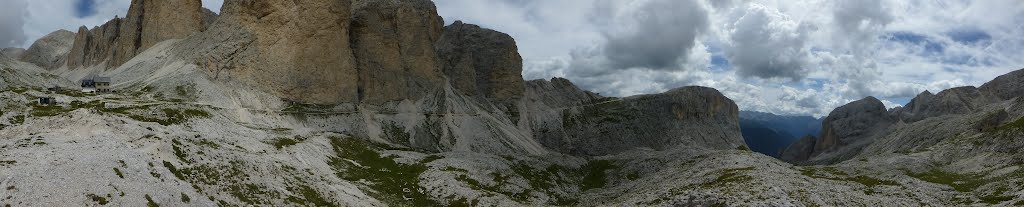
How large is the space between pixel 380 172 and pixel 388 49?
90.8m

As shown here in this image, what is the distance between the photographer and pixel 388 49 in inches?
7293

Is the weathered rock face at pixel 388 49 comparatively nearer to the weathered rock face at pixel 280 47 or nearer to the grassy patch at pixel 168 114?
the weathered rock face at pixel 280 47

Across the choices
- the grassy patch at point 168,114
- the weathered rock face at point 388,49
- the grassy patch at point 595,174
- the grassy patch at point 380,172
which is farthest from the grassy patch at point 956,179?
the weathered rock face at point 388,49

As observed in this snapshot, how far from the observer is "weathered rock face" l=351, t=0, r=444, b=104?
177125 mm

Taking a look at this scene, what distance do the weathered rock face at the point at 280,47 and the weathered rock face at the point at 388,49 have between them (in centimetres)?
1417

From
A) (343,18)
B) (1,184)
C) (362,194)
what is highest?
(343,18)

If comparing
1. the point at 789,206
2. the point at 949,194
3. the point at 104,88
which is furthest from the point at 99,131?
the point at 949,194

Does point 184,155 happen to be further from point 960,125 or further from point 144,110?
point 960,125

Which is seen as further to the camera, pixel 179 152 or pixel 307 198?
pixel 307 198

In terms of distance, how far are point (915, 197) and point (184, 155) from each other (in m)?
76.0

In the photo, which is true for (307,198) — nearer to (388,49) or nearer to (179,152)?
(179,152)

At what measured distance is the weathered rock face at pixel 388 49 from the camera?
177 meters

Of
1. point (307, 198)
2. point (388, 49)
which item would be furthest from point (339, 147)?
point (388, 49)

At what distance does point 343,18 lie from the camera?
164 metres
